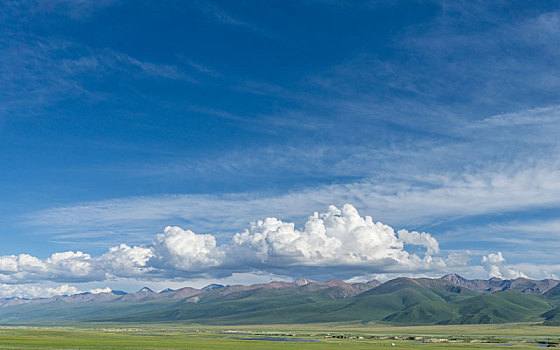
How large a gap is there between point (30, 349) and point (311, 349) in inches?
2420

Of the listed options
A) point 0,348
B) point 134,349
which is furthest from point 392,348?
point 0,348

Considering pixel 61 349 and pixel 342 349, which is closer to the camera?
pixel 61 349

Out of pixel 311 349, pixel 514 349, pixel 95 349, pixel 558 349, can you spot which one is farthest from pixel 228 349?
pixel 558 349

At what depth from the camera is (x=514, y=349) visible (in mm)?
127438

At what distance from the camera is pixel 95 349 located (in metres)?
107

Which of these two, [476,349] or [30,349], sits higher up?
[30,349]

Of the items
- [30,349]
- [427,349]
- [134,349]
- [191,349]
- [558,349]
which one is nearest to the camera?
[30,349]

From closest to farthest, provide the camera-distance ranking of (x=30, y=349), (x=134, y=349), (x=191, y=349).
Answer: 1. (x=30, y=349)
2. (x=134, y=349)
3. (x=191, y=349)

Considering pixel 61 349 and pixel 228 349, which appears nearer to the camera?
pixel 61 349

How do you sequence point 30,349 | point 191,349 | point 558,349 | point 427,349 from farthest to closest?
point 558,349
point 427,349
point 191,349
point 30,349

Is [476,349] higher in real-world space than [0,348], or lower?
lower

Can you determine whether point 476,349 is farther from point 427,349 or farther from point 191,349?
point 191,349

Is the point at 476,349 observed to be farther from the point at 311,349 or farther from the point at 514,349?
the point at 311,349

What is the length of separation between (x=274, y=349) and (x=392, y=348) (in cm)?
3229
